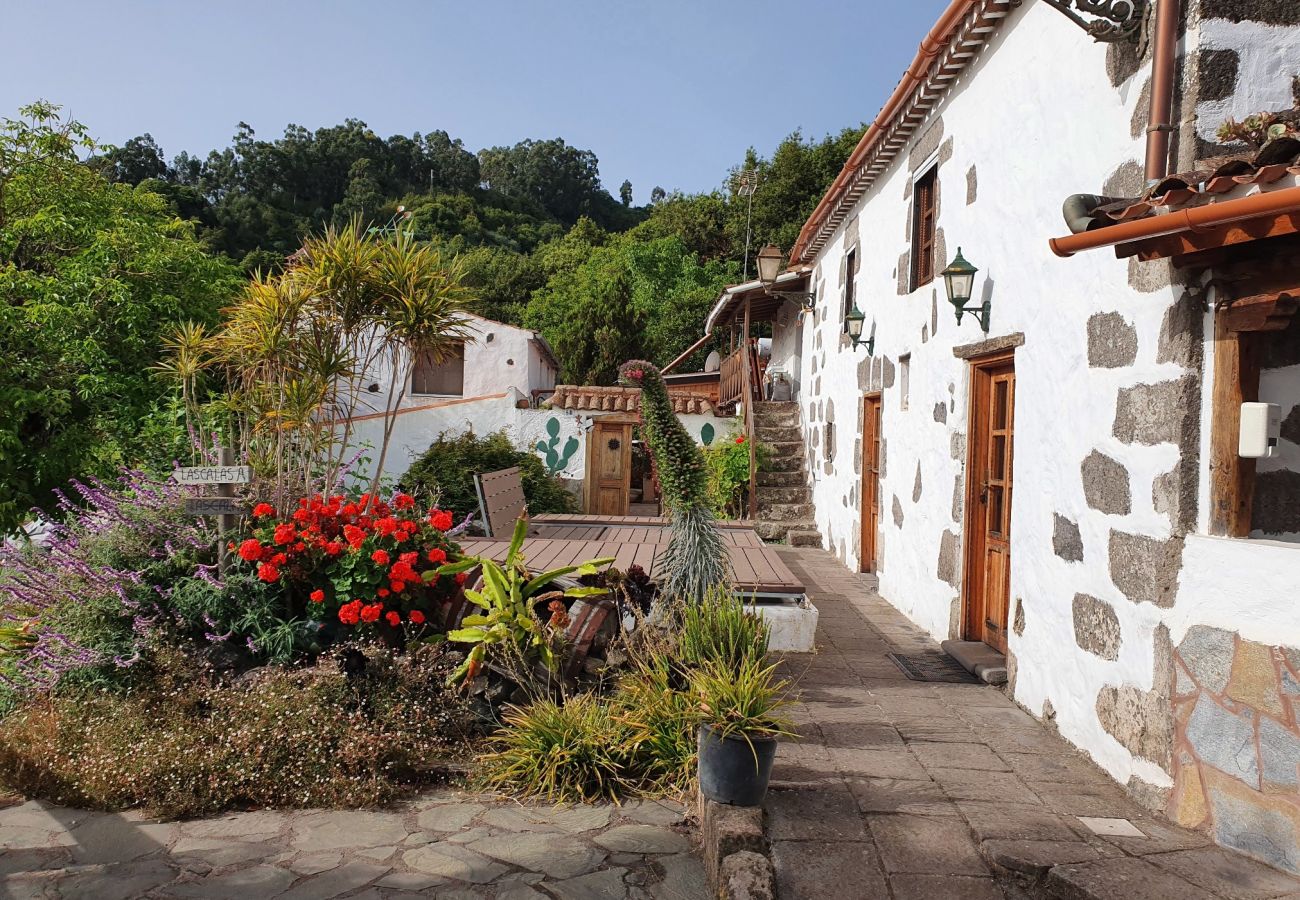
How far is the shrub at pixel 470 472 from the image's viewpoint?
9711 mm

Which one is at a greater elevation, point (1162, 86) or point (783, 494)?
point (1162, 86)

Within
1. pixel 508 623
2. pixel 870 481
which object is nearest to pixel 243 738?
pixel 508 623

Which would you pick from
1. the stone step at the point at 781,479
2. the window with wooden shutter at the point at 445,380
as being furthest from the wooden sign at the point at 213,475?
the window with wooden shutter at the point at 445,380

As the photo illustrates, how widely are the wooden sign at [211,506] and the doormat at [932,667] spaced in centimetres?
387

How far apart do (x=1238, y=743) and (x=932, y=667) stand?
2.44 m

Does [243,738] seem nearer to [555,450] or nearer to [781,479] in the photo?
[781,479]

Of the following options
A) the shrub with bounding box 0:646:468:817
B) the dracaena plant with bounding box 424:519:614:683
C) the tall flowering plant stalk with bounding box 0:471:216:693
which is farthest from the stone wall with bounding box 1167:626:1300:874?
the tall flowering plant stalk with bounding box 0:471:216:693

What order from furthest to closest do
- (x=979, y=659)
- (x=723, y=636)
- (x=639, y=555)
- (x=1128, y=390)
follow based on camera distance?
(x=639, y=555), (x=979, y=659), (x=723, y=636), (x=1128, y=390)

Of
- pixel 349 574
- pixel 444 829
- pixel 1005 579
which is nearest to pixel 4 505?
pixel 349 574

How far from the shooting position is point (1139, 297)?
320 cm

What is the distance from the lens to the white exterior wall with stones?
2920 millimetres

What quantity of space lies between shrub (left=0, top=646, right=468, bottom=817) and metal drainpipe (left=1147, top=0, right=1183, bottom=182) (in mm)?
3751

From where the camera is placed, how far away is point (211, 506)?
4375mm

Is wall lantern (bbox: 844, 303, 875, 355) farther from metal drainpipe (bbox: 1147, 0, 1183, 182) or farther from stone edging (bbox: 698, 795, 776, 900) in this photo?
stone edging (bbox: 698, 795, 776, 900)
